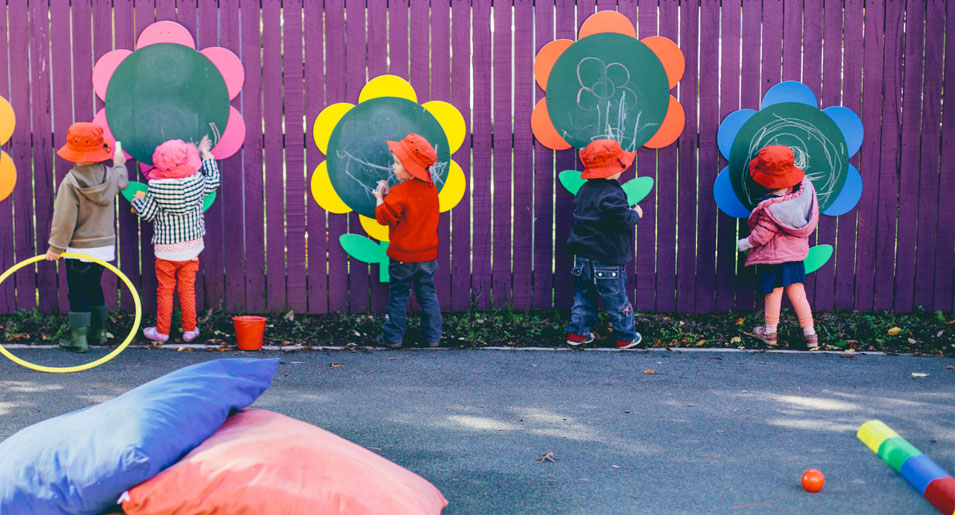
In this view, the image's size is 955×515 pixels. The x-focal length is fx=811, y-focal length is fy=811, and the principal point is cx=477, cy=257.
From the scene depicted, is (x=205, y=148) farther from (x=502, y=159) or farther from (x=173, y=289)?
(x=502, y=159)

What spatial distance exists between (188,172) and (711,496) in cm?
488

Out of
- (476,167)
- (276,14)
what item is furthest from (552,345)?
(276,14)

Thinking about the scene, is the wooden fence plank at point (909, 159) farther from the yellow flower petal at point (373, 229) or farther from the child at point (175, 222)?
the child at point (175, 222)

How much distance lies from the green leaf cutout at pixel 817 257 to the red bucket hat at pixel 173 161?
5443mm

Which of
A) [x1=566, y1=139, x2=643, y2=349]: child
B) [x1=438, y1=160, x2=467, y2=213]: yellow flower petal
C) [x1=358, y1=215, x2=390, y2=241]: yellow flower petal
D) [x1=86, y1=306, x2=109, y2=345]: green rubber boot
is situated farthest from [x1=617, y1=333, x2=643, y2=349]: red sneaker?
[x1=86, y1=306, x2=109, y2=345]: green rubber boot

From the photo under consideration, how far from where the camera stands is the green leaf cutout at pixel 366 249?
288 inches

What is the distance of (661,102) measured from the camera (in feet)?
24.0

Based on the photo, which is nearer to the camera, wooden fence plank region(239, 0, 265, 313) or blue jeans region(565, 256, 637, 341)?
blue jeans region(565, 256, 637, 341)

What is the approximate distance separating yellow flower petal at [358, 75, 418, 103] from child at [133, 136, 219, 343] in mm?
1576

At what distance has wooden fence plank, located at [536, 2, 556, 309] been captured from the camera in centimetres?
726

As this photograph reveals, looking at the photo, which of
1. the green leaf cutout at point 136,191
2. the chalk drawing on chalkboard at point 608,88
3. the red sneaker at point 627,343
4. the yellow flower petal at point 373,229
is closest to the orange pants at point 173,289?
the green leaf cutout at point 136,191

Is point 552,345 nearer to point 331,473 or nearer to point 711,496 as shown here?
point 711,496

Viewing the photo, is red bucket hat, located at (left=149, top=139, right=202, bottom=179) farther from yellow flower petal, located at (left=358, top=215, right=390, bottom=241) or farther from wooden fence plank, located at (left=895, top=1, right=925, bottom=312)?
wooden fence plank, located at (left=895, top=1, right=925, bottom=312)

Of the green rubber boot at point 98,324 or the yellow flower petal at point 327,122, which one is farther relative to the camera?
the yellow flower petal at point 327,122
